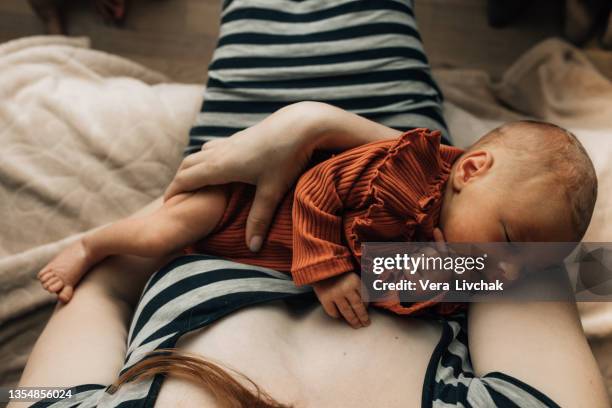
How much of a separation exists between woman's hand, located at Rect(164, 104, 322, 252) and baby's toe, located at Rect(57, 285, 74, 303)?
271 millimetres

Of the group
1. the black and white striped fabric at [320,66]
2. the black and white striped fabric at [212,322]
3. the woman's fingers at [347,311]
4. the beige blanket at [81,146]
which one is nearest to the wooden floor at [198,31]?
the beige blanket at [81,146]

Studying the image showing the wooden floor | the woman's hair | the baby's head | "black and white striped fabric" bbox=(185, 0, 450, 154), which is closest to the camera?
the woman's hair

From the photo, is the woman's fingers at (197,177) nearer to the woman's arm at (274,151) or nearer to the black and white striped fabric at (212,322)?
the woman's arm at (274,151)

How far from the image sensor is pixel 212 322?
751 millimetres

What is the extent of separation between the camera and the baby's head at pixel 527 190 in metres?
0.76

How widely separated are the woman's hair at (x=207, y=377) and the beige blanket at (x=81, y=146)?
1.33 feet

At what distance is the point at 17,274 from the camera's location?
97 cm

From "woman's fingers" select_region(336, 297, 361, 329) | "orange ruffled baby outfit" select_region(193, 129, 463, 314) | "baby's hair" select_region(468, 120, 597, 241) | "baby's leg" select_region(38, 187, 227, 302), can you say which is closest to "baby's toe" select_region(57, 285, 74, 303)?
"baby's leg" select_region(38, 187, 227, 302)

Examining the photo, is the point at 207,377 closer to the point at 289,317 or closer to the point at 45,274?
the point at 289,317

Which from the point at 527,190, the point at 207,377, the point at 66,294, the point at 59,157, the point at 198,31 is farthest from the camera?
the point at 198,31

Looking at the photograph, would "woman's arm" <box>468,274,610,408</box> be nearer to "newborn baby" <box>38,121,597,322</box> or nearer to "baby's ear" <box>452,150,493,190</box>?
"newborn baby" <box>38,121,597,322</box>

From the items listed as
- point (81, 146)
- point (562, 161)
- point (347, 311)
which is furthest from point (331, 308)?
point (81, 146)

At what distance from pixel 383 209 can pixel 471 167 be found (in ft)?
0.57

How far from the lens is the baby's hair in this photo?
76cm
